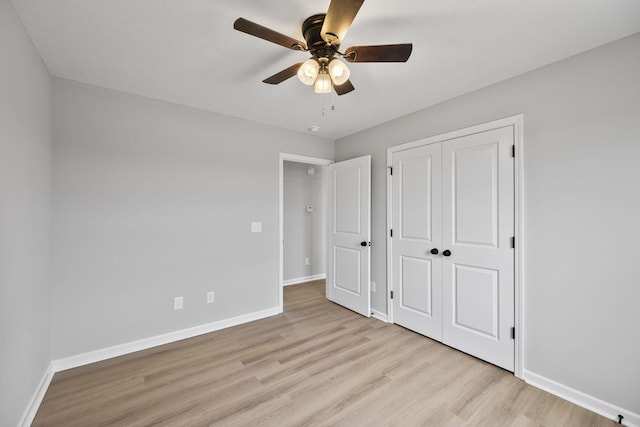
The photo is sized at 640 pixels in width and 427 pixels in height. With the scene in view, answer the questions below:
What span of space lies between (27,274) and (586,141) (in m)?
3.83

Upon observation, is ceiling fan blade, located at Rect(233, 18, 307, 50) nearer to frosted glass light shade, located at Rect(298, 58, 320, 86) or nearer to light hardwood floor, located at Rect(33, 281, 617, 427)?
frosted glass light shade, located at Rect(298, 58, 320, 86)

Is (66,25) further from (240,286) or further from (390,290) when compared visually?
(390,290)

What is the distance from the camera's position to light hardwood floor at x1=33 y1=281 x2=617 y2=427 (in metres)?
1.70

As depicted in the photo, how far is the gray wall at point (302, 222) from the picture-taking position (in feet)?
16.3

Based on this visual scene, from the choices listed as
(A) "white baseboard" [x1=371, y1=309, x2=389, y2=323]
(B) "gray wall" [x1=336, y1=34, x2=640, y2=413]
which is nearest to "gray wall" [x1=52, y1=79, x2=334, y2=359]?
(A) "white baseboard" [x1=371, y1=309, x2=389, y2=323]

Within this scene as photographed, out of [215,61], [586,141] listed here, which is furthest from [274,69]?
[586,141]

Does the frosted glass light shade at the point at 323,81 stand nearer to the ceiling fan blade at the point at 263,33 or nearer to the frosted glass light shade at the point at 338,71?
the frosted glass light shade at the point at 338,71

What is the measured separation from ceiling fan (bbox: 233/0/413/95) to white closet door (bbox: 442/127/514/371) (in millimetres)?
1357

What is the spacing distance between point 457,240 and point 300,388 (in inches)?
74.2

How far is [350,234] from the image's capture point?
357 cm

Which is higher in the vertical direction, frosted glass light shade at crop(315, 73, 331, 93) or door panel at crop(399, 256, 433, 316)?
frosted glass light shade at crop(315, 73, 331, 93)

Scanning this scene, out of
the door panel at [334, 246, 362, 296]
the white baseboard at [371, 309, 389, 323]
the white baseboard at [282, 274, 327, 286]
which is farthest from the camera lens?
the white baseboard at [282, 274, 327, 286]

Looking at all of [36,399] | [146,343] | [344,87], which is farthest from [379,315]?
[36,399]

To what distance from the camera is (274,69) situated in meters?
2.11
